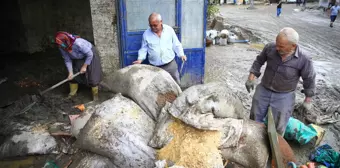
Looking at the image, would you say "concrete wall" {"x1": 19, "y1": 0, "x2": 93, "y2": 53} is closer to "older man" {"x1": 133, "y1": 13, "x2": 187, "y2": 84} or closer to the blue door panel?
the blue door panel

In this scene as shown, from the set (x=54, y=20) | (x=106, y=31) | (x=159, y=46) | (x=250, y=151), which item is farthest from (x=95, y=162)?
(x=54, y=20)

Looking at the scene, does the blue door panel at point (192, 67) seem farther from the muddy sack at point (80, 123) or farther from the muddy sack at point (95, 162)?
the muddy sack at point (95, 162)

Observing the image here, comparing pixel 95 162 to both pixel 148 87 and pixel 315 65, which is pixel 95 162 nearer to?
pixel 148 87

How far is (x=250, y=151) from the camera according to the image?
2.47 m

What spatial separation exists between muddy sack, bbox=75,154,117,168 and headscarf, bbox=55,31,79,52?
6.95ft

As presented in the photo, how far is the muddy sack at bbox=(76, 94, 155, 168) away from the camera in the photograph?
255cm

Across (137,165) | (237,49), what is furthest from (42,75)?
(237,49)

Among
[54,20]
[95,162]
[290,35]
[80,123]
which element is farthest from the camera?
[54,20]

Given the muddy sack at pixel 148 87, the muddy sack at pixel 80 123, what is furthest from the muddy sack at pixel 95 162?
the muddy sack at pixel 148 87

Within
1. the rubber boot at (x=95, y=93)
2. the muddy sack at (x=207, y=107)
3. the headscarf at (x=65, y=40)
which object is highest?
the headscarf at (x=65, y=40)

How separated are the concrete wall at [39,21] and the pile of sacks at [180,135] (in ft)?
21.9

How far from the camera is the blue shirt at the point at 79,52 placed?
4266 millimetres

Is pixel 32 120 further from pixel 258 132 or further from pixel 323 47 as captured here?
pixel 323 47

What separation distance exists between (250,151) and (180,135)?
65cm
